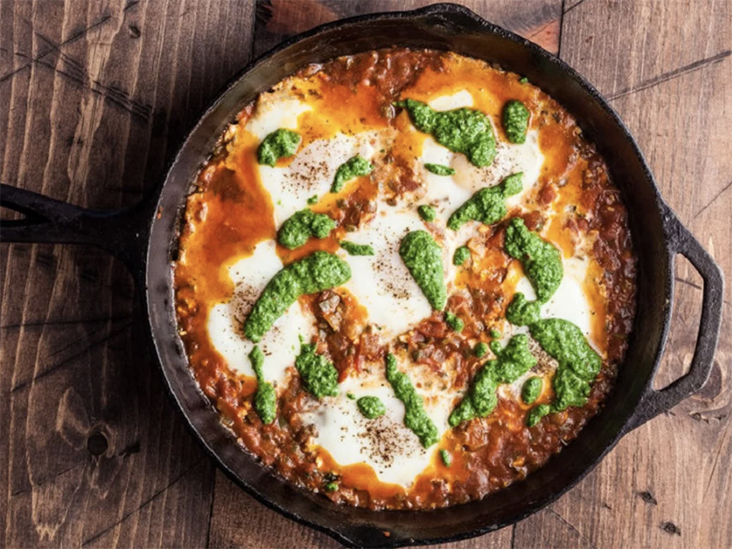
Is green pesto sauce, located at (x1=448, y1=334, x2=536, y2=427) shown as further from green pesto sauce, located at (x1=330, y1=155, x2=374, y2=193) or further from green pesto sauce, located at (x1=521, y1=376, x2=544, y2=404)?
green pesto sauce, located at (x1=330, y1=155, x2=374, y2=193)

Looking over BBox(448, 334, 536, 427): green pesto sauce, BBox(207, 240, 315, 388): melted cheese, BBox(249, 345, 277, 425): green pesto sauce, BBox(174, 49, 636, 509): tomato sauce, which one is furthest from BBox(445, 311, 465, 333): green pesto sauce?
BBox(249, 345, 277, 425): green pesto sauce

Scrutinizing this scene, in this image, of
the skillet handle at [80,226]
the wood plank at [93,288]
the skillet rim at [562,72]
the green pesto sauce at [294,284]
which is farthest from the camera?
the wood plank at [93,288]

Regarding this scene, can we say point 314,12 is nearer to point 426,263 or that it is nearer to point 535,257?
point 426,263

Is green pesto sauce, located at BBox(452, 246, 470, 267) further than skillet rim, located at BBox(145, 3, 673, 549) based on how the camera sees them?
Yes

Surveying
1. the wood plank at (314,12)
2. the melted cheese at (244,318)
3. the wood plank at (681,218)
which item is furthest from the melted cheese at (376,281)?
the wood plank at (681,218)

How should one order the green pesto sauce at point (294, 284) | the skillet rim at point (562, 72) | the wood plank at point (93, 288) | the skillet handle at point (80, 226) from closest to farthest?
the skillet handle at point (80, 226), the skillet rim at point (562, 72), the green pesto sauce at point (294, 284), the wood plank at point (93, 288)

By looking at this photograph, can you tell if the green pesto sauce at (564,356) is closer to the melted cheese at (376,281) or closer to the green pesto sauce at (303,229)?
the melted cheese at (376,281)
